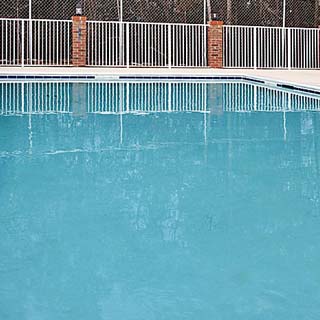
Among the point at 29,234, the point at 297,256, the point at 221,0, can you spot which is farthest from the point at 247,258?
the point at 221,0

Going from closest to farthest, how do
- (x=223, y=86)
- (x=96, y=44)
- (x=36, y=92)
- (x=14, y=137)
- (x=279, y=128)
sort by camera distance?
(x=14, y=137)
(x=279, y=128)
(x=36, y=92)
(x=223, y=86)
(x=96, y=44)

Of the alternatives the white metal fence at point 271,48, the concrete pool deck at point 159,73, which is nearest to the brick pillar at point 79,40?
the concrete pool deck at point 159,73

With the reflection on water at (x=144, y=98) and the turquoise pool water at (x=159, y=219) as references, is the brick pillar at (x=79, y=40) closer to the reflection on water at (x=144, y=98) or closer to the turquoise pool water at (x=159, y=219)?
the reflection on water at (x=144, y=98)

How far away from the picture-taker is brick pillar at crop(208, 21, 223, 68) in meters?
18.4

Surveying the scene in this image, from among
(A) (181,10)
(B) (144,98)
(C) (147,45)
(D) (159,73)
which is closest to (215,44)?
(C) (147,45)

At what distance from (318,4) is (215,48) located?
369cm

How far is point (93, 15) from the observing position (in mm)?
19062

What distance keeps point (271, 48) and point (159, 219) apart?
15241 mm

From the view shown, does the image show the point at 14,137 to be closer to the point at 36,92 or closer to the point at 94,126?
the point at 94,126

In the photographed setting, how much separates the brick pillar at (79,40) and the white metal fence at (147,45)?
21 centimetres

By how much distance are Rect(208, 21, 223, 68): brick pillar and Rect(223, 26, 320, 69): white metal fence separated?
207 mm

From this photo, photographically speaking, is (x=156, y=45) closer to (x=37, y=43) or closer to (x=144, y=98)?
(x=37, y=43)

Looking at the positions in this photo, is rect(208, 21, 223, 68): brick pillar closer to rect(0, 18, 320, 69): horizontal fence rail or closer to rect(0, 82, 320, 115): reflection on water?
rect(0, 18, 320, 69): horizontal fence rail

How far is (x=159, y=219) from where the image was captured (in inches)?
162
